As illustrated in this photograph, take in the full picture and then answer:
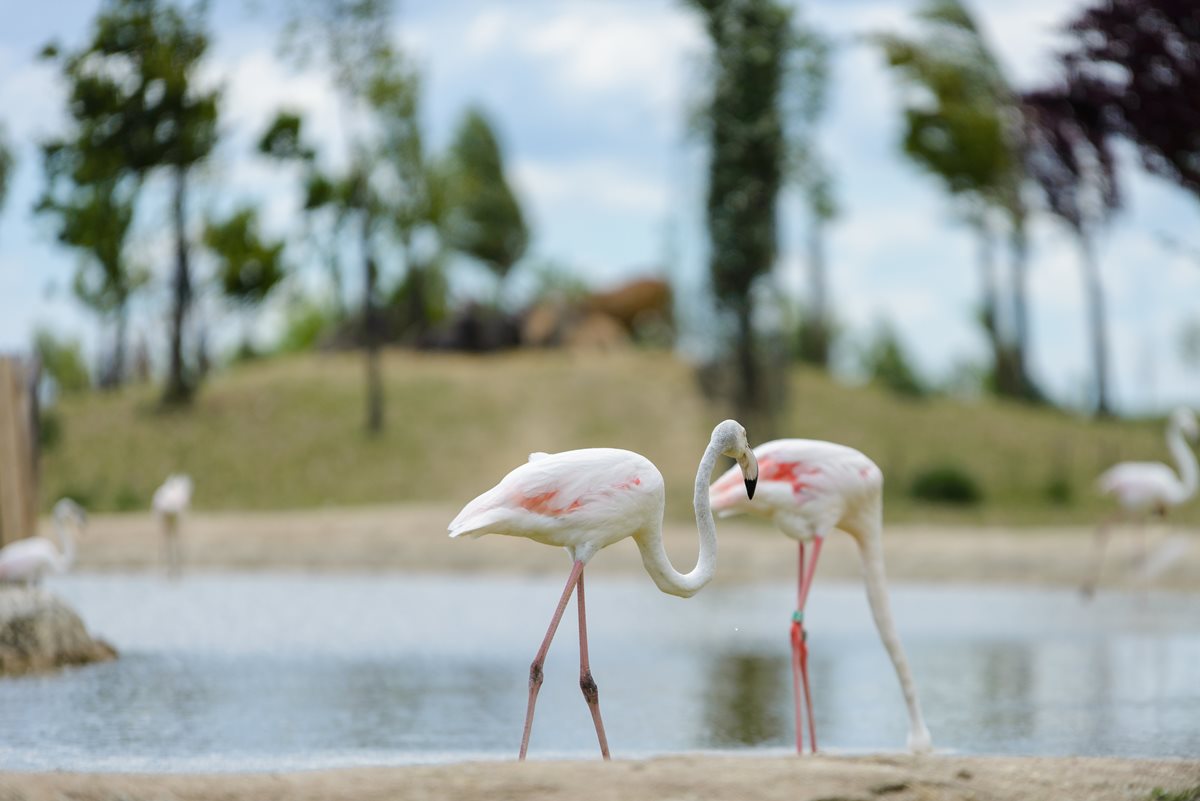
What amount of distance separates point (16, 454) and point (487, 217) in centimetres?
4116

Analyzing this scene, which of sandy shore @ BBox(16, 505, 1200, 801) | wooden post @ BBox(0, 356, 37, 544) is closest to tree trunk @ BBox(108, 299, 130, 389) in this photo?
sandy shore @ BBox(16, 505, 1200, 801)

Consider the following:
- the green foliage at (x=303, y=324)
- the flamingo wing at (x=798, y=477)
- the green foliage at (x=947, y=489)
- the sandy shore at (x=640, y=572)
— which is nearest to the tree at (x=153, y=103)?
the sandy shore at (x=640, y=572)

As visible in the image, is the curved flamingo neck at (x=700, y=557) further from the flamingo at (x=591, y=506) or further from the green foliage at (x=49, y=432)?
the green foliage at (x=49, y=432)

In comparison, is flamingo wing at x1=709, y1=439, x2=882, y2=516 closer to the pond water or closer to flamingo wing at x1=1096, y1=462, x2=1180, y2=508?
the pond water

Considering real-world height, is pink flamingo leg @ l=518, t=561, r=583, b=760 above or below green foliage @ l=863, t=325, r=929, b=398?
below

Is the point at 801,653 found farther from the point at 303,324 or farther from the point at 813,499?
the point at 303,324

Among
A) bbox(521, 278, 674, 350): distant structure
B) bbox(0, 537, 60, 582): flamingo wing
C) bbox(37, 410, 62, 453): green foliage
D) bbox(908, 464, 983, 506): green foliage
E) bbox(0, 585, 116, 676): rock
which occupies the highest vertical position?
Answer: bbox(521, 278, 674, 350): distant structure

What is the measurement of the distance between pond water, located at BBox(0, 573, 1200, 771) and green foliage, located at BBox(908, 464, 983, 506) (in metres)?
7.73

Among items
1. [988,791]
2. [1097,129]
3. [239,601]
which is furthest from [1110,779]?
[239,601]

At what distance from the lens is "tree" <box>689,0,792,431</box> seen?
91.9ft

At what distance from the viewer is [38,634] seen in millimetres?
10320

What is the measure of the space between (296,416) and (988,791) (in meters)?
29.1

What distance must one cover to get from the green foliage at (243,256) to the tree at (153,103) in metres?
0.81

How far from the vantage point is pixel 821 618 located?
14781mm
